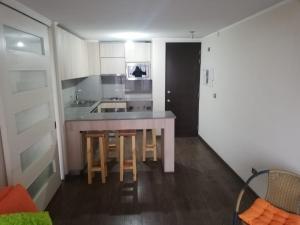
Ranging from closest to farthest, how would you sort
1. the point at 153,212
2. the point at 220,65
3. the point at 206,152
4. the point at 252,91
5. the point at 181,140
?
the point at 153,212, the point at 252,91, the point at 220,65, the point at 206,152, the point at 181,140

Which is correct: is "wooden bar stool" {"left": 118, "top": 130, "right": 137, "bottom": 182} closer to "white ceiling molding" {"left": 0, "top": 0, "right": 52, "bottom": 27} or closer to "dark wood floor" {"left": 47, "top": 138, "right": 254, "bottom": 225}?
"dark wood floor" {"left": 47, "top": 138, "right": 254, "bottom": 225}

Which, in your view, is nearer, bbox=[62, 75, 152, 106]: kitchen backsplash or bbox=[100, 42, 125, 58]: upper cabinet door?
bbox=[100, 42, 125, 58]: upper cabinet door

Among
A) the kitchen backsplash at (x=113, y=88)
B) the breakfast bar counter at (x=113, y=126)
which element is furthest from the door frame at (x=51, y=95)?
the kitchen backsplash at (x=113, y=88)

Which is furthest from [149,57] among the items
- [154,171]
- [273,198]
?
[273,198]

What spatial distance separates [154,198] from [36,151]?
1.59m

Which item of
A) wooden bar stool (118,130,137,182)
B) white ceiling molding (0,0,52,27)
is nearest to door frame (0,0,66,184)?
white ceiling molding (0,0,52,27)

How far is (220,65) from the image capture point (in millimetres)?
4238

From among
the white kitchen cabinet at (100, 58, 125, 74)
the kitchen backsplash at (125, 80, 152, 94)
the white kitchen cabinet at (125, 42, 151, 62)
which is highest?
the white kitchen cabinet at (125, 42, 151, 62)

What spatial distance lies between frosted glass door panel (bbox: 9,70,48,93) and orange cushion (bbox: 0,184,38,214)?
989mm

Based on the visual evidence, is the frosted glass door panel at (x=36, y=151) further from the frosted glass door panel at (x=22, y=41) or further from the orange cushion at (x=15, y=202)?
the frosted glass door panel at (x=22, y=41)

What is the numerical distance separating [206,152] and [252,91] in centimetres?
209

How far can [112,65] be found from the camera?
5.73 m

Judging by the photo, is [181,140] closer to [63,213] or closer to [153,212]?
[153,212]

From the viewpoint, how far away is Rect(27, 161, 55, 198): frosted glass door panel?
8.68ft
